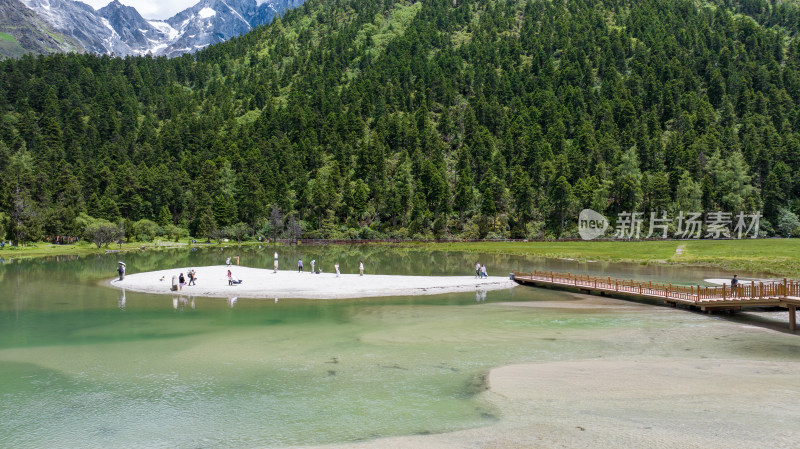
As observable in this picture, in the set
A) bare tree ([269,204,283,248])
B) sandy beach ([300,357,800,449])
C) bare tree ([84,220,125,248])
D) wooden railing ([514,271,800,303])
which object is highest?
bare tree ([269,204,283,248])

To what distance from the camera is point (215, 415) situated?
2094cm

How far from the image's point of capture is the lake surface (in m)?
19.9

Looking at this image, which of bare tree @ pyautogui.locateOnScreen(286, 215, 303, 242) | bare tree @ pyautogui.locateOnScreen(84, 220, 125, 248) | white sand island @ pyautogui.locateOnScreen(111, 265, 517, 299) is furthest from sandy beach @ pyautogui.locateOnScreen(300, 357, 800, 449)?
bare tree @ pyautogui.locateOnScreen(286, 215, 303, 242)

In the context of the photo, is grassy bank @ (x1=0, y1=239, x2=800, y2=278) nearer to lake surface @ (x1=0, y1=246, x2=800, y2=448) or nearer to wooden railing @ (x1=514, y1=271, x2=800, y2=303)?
wooden railing @ (x1=514, y1=271, x2=800, y2=303)

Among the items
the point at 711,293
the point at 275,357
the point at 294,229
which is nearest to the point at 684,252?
the point at 711,293

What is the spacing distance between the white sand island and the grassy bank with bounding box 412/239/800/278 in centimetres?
3906

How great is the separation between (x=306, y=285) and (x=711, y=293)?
3943 cm

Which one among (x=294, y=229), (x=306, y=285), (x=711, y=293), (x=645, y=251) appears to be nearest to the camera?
(x=711, y=293)

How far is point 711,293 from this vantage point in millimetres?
44719

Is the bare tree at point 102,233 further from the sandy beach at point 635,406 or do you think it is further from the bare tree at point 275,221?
the sandy beach at point 635,406

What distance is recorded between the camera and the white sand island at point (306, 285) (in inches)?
2047

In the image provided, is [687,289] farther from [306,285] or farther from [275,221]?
[275,221]

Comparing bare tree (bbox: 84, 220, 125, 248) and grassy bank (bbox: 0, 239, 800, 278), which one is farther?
bare tree (bbox: 84, 220, 125, 248)

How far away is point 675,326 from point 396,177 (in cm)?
12965
